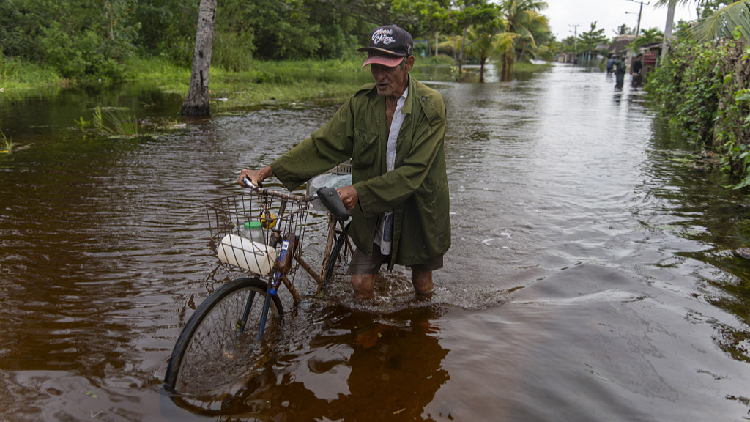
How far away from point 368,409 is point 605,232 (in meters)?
4.15

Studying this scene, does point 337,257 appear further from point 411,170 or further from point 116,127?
point 116,127

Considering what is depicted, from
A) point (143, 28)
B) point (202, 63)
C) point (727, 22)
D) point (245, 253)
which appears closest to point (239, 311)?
point (245, 253)

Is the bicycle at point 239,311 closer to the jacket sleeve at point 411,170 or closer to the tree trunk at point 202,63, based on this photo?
the jacket sleeve at point 411,170

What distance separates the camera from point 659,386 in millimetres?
3250

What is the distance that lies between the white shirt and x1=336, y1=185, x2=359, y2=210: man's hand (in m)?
0.46

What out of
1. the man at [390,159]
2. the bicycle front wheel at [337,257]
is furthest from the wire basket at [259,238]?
the bicycle front wheel at [337,257]

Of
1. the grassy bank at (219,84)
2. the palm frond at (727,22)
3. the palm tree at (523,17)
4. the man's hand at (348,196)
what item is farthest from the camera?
the palm tree at (523,17)

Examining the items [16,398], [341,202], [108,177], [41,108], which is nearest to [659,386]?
[341,202]

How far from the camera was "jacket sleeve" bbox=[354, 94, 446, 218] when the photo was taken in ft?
10.3

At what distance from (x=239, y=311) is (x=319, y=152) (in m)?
1.13

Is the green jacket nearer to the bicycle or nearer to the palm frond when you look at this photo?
the bicycle

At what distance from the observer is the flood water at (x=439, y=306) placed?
10.0 ft

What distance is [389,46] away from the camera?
124 inches

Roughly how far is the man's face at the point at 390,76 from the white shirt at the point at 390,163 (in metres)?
0.11
